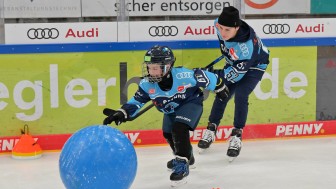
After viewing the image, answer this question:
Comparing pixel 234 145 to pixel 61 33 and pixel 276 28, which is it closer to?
pixel 276 28

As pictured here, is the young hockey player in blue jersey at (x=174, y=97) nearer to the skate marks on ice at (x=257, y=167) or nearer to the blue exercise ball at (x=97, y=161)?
the skate marks on ice at (x=257, y=167)

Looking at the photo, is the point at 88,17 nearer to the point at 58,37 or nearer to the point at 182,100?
the point at 58,37

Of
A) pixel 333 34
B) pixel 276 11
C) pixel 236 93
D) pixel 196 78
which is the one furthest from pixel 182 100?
pixel 333 34

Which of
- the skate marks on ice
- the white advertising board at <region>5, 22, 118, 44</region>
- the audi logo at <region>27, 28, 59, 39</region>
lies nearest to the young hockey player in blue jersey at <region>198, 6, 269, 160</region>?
the skate marks on ice

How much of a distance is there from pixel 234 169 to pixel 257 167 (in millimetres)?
180

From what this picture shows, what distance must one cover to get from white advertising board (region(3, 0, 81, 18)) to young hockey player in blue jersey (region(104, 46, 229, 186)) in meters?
1.23

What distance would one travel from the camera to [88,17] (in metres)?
4.91

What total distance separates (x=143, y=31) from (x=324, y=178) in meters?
1.97

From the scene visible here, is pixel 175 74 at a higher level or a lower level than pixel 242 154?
higher

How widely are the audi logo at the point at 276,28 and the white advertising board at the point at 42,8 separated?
5.40 feet

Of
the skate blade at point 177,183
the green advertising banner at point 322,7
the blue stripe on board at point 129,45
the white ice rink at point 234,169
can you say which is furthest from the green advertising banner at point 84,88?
the skate blade at point 177,183

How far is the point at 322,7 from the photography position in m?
5.39

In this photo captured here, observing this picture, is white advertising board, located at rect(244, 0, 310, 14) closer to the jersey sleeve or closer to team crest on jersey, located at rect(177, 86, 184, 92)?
the jersey sleeve

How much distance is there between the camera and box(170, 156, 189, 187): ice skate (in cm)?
375
